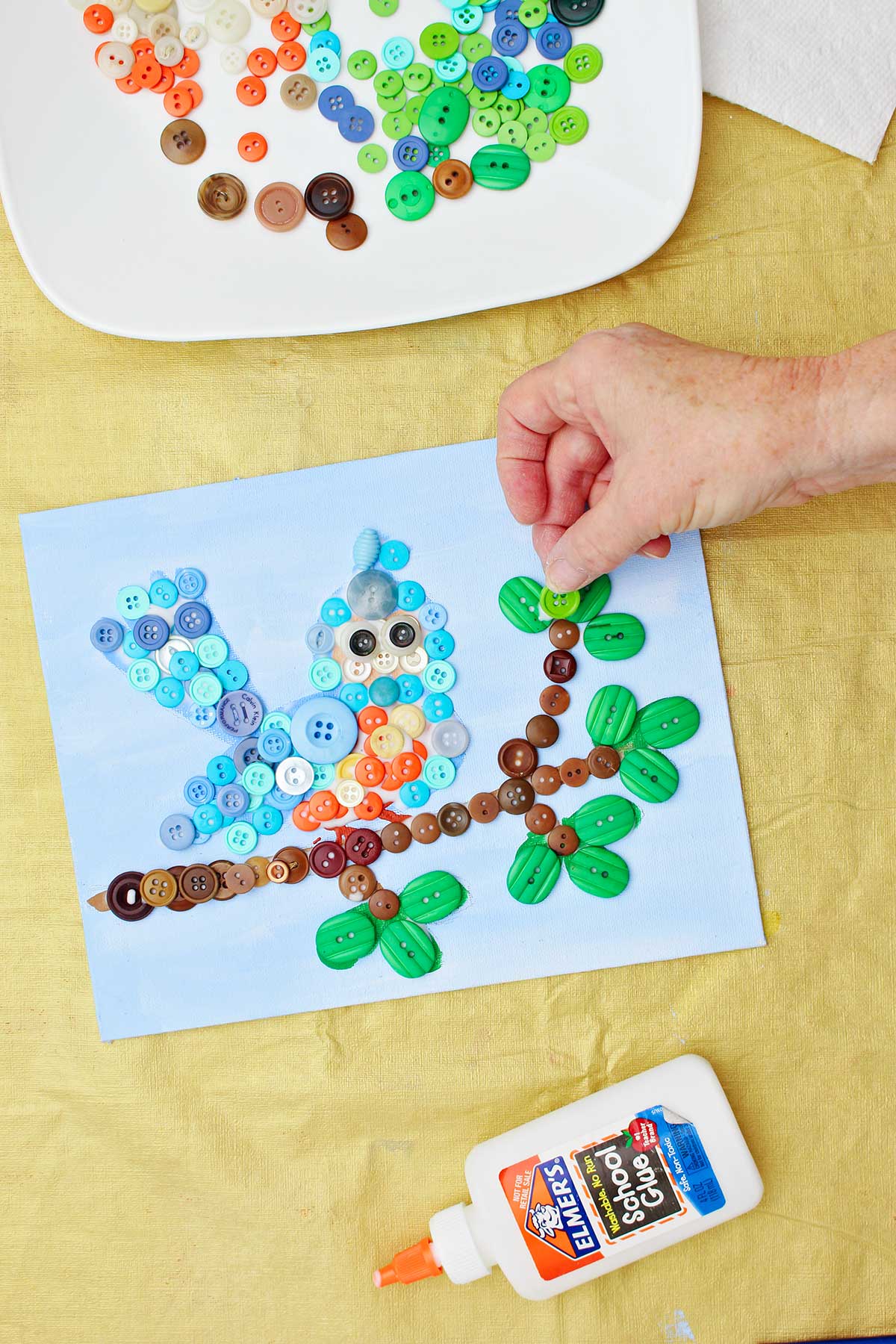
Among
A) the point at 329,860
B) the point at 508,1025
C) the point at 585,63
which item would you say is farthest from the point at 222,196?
the point at 508,1025

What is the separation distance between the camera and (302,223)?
68 centimetres

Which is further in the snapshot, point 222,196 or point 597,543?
point 222,196

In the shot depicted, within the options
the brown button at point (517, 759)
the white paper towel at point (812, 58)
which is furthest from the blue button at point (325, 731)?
the white paper towel at point (812, 58)

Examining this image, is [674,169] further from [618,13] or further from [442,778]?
[442,778]

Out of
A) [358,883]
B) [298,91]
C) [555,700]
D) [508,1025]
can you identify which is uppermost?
[298,91]

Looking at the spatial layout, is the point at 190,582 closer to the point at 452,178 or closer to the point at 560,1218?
the point at 452,178

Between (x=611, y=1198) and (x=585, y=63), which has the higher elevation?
(x=585, y=63)

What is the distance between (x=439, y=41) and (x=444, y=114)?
51 millimetres

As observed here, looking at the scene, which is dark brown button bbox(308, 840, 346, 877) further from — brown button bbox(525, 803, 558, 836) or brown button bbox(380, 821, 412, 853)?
brown button bbox(525, 803, 558, 836)

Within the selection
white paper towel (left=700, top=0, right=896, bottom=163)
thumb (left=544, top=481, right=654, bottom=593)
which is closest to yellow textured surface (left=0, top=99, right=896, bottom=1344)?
white paper towel (left=700, top=0, right=896, bottom=163)

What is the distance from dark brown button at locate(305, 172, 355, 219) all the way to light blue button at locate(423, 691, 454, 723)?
347 mm

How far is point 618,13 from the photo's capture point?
2.16 ft

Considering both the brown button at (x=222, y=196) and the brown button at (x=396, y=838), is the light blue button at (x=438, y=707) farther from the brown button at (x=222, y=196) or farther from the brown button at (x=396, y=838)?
the brown button at (x=222, y=196)

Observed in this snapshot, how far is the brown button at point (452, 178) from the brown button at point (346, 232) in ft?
0.20
